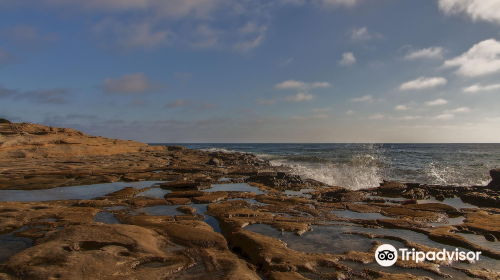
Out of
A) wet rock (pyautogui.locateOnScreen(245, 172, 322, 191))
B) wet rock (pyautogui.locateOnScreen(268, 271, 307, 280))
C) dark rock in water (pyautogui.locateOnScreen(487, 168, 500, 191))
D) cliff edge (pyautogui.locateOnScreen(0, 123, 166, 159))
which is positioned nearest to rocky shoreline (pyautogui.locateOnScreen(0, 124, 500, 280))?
wet rock (pyautogui.locateOnScreen(268, 271, 307, 280))

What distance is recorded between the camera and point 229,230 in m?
6.92

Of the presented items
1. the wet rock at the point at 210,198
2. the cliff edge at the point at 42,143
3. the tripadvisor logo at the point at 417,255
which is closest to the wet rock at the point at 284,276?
the tripadvisor logo at the point at 417,255

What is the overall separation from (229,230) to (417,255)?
4417 millimetres

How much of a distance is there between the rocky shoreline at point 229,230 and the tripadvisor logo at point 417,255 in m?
0.18

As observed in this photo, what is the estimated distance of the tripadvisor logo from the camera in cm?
512


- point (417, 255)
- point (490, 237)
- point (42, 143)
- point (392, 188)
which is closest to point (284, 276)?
point (417, 255)

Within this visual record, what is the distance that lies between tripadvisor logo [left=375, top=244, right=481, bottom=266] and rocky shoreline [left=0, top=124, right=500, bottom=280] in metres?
0.18

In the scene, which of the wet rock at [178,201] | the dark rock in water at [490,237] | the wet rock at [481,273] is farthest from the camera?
the wet rock at [178,201]

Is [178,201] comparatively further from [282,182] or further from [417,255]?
[417,255]

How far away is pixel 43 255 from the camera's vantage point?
4.62 meters

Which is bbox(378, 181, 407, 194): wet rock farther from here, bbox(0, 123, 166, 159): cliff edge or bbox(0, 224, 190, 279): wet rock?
bbox(0, 123, 166, 159): cliff edge

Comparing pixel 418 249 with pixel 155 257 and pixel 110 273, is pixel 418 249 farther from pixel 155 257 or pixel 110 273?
pixel 110 273

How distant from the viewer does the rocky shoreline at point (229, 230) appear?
446 centimetres

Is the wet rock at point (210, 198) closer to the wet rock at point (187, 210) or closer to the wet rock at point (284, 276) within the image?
the wet rock at point (187, 210)
